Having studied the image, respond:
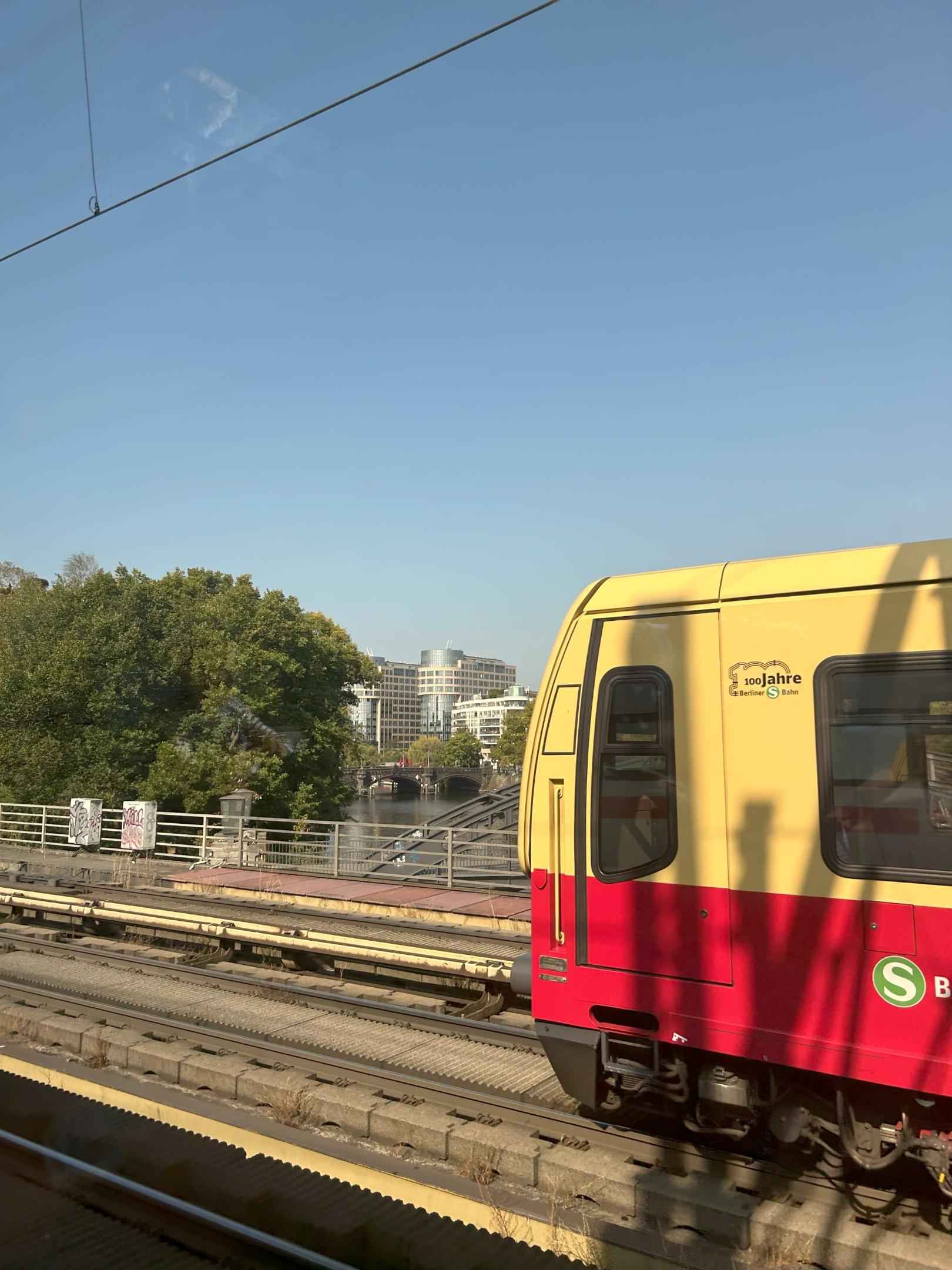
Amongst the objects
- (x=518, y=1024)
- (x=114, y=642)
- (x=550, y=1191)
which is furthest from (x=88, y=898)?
(x=114, y=642)

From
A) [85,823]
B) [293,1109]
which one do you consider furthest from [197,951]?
[85,823]

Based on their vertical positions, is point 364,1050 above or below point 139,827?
below

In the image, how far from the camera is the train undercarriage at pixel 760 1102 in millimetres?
4449

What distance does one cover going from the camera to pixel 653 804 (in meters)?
5.09

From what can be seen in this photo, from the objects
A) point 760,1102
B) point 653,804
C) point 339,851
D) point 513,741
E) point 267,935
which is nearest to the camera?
point 760,1102

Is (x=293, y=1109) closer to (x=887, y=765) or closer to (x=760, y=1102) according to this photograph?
(x=760, y=1102)

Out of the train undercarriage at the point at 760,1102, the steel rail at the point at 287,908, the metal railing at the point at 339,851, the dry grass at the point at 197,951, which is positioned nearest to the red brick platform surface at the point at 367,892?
the steel rail at the point at 287,908

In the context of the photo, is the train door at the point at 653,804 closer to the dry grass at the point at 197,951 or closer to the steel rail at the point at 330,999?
the steel rail at the point at 330,999

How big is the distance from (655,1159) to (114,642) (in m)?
32.6

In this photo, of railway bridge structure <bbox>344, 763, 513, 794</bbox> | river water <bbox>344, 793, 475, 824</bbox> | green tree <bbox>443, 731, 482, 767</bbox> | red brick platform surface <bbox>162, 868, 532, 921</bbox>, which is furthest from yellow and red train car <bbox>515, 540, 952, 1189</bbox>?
green tree <bbox>443, 731, 482, 767</bbox>

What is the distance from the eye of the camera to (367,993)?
9.88 meters

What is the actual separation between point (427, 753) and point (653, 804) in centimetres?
16346

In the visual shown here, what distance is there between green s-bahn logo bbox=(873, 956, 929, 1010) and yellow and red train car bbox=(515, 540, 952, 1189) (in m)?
0.01

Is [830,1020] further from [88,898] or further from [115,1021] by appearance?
[88,898]
